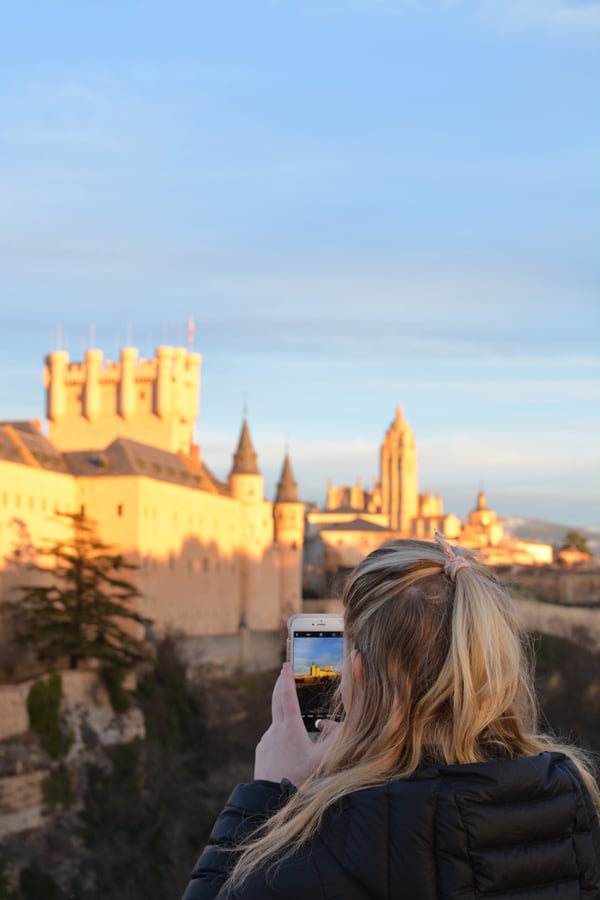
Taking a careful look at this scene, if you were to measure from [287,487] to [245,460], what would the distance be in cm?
705

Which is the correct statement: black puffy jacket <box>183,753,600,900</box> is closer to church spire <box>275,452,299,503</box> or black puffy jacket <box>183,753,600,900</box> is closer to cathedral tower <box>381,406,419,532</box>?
church spire <box>275,452,299,503</box>

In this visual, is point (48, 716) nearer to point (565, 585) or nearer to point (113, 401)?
point (113, 401)

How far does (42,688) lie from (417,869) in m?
31.8

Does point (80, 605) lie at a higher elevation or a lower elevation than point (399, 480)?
lower

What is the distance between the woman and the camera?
241cm

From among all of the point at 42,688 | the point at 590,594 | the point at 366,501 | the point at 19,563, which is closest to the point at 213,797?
the point at 42,688

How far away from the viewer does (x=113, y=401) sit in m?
59.1

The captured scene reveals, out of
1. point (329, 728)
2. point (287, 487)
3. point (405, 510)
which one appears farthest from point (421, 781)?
point (405, 510)

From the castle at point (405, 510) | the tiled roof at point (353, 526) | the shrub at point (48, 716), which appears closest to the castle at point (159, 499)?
the shrub at point (48, 716)

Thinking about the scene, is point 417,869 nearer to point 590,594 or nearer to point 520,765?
point 520,765

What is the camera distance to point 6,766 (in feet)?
101

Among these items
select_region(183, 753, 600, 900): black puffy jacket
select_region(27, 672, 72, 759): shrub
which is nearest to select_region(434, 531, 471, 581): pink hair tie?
select_region(183, 753, 600, 900): black puffy jacket

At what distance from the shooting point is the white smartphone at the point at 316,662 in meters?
3.21

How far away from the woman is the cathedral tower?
119963 millimetres
